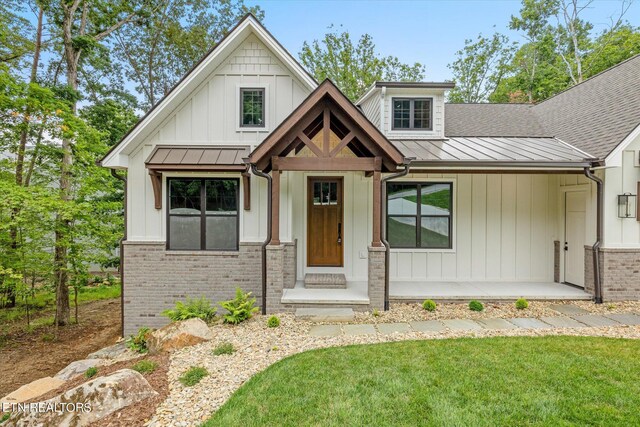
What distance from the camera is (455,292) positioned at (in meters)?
7.51

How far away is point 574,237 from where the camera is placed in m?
8.16

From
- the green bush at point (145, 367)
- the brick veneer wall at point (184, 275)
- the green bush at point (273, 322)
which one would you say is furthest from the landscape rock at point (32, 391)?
the green bush at point (273, 322)

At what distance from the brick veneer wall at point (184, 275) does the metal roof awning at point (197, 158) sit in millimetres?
1852

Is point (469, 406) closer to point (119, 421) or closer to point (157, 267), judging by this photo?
point (119, 421)

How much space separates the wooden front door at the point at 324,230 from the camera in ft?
28.6

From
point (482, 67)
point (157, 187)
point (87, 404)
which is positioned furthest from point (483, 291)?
point (482, 67)

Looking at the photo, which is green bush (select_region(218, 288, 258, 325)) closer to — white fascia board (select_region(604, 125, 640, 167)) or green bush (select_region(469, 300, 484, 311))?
green bush (select_region(469, 300, 484, 311))

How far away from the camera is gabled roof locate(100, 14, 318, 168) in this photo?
7402 millimetres

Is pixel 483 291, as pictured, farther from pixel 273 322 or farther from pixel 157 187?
pixel 157 187

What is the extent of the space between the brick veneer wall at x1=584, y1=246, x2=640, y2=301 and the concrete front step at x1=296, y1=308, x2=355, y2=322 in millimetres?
5748

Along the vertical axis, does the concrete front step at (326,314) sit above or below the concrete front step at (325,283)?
below

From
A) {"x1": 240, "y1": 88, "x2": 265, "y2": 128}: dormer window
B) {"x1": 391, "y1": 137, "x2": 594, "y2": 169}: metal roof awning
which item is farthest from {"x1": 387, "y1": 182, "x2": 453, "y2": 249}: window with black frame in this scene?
{"x1": 240, "y1": 88, "x2": 265, "y2": 128}: dormer window

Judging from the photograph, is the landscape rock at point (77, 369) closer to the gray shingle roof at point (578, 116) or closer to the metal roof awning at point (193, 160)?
the metal roof awning at point (193, 160)

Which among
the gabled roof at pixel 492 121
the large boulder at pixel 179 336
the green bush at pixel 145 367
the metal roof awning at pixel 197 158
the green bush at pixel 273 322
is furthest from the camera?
the gabled roof at pixel 492 121
